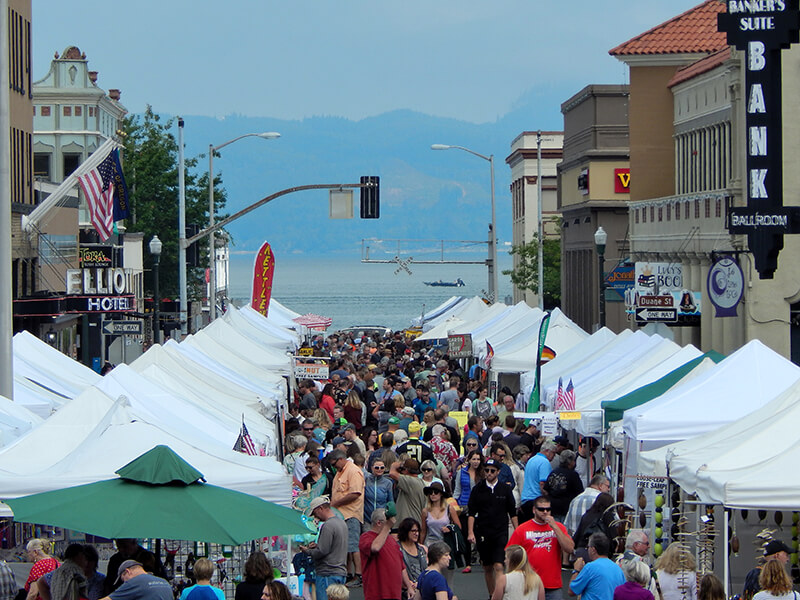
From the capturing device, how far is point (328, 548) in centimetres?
1273

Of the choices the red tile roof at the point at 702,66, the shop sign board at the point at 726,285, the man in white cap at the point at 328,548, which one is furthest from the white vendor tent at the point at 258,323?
the man in white cap at the point at 328,548

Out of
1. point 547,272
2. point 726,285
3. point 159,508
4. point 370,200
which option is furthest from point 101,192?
point 547,272

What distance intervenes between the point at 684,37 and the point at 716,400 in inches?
1310

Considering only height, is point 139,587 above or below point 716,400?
below

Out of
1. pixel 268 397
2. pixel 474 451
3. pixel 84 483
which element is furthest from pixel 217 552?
pixel 268 397

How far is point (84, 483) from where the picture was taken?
37.0ft

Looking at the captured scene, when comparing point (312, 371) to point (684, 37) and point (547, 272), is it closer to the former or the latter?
point (684, 37)

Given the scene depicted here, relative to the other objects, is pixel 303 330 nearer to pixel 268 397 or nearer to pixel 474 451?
pixel 268 397

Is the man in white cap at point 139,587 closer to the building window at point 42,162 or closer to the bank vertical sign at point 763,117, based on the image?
the bank vertical sign at point 763,117

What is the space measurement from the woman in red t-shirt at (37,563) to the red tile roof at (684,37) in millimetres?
37459

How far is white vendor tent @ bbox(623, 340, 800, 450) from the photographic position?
15609mm

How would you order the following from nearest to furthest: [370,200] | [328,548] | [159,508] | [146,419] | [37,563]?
[159,508] → [37,563] → [328,548] → [146,419] → [370,200]

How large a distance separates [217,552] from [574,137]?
5368 centimetres

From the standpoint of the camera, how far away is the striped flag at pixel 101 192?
3127 centimetres
